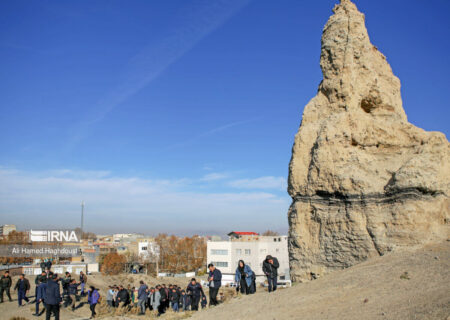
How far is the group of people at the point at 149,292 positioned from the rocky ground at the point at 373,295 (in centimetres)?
107

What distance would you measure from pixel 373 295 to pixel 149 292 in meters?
11.0

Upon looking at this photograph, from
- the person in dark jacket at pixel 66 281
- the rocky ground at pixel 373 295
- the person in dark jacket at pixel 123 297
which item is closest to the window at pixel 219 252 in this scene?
the person in dark jacket at pixel 66 281

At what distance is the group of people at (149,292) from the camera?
1113 centimetres

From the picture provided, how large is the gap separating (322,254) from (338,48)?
6669 mm

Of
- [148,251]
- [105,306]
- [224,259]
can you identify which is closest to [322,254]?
[105,306]

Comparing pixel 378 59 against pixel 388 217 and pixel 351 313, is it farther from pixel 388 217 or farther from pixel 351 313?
pixel 351 313

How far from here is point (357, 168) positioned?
1127 cm

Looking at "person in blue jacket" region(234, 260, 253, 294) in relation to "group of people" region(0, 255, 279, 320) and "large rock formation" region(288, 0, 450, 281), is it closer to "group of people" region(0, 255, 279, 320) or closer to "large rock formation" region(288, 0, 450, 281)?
"group of people" region(0, 255, 279, 320)

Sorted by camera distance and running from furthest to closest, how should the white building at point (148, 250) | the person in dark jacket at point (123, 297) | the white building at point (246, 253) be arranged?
the white building at point (148, 250) → the white building at point (246, 253) → the person in dark jacket at point (123, 297)

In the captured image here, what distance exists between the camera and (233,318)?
29.6 ft

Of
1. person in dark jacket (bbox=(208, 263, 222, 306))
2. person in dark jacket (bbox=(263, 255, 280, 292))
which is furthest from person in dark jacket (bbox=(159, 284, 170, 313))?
person in dark jacket (bbox=(263, 255, 280, 292))

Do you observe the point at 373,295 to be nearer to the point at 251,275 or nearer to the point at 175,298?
the point at 251,275

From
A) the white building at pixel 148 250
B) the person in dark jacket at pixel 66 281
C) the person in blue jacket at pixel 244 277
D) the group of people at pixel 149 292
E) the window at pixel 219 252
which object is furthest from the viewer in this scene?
the white building at pixel 148 250

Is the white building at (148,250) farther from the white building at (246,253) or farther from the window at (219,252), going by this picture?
the white building at (246,253)
